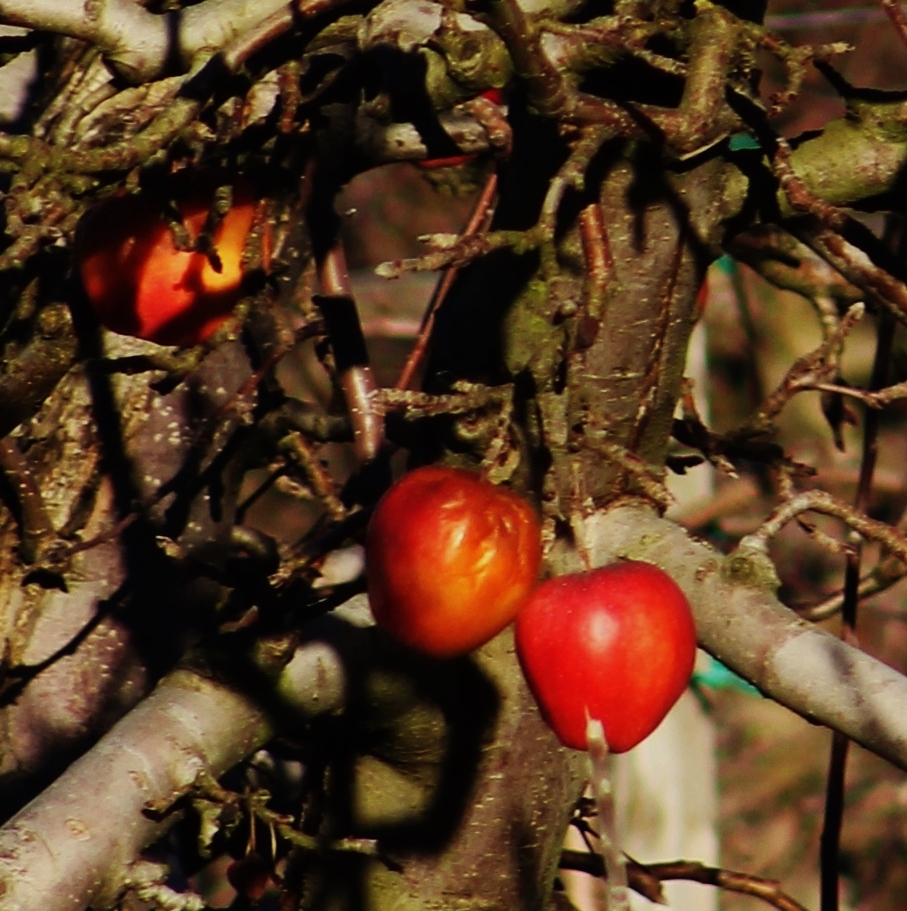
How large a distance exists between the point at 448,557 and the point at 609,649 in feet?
0.44

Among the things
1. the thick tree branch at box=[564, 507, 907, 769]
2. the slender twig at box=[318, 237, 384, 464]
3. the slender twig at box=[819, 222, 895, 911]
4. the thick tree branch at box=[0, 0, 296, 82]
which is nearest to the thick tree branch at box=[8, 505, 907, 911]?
the thick tree branch at box=[564, 507, 907, 769]

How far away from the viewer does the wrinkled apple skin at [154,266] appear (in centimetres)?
129

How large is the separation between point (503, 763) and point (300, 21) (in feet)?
2.23

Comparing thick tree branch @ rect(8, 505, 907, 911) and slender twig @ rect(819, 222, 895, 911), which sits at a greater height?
thick tree branch @ rect(8, 505, 907, 911)

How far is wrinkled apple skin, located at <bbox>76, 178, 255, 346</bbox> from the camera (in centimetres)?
129

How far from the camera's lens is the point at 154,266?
1285 millimetres

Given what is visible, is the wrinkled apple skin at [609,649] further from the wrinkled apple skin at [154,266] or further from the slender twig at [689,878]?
the slender twig at [689,878]

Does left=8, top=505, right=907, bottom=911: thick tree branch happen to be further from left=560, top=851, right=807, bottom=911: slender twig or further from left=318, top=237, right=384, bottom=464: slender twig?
left=560, top=851, right=807, bottom=911: slender twig

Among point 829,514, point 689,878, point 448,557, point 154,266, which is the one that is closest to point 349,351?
point 154,266

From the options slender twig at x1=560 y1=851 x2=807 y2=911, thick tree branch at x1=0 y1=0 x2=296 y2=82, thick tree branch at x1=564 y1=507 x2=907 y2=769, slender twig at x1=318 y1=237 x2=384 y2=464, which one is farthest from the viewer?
slender twig at x1=560 y1=851 x2=807 y2=911

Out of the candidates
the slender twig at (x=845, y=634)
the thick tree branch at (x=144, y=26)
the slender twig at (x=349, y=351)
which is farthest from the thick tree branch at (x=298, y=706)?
the slender twig at (x=845, y=634)

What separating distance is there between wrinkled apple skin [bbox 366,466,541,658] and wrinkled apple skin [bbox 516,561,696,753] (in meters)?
0.03

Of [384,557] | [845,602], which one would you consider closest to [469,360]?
[384,557]

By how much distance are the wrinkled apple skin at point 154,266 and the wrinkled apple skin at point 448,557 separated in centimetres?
26
